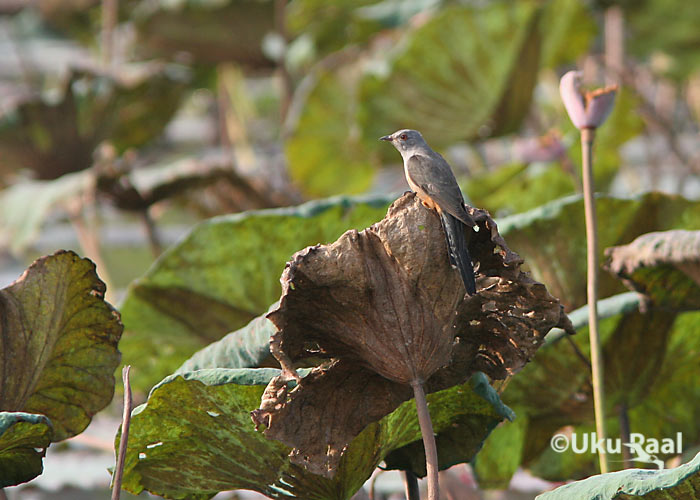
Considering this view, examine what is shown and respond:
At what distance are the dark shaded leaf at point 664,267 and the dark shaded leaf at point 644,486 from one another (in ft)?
0.77

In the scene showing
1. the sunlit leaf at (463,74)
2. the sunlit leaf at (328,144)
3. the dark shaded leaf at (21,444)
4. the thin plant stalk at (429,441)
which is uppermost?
the sunlit leaf at (328,144)

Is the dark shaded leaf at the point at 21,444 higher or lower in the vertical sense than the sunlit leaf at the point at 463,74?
lower

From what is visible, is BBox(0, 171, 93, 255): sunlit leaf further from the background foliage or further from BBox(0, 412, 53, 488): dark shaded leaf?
BBox(0, 412, 53, 488): dark shaded leaf

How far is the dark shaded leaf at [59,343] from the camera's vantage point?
67 cm

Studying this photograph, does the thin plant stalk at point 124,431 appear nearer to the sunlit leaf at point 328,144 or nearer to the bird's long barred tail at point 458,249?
the bird's long barred tail at point 458,249

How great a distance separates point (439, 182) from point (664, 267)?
311 millimetres

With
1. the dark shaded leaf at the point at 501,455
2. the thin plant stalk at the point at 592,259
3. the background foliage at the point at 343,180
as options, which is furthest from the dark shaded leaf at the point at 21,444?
the dark shaded leaf at the point at 501,455

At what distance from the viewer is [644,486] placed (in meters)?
0.57

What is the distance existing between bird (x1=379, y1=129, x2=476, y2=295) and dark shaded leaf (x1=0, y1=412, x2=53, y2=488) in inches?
10.2

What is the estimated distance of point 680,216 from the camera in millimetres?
1057

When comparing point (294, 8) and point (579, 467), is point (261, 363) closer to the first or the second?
point (579, 467)

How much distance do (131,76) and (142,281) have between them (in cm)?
117

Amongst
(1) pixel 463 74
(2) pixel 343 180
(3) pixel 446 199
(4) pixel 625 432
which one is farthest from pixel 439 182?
(2) pixel 343 180

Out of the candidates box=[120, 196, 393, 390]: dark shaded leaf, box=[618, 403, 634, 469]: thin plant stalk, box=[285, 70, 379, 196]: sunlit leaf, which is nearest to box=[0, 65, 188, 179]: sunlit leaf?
box=[285, 70, 379, 196]: sunlit leaf
